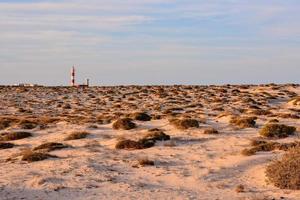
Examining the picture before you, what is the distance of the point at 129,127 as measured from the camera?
92.5 ft

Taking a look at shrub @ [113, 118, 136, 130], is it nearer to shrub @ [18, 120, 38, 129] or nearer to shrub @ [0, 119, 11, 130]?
shrub @ [18, 120, 38, 129]

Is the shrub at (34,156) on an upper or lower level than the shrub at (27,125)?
lower

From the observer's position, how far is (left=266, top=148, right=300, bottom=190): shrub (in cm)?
1576

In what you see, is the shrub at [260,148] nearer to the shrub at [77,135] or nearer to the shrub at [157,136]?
the shrub at [157,136]

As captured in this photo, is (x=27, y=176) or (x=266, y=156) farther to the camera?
(x=266, y=156)

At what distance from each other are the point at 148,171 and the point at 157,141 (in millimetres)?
5291

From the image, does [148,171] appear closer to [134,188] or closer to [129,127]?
[134,188]

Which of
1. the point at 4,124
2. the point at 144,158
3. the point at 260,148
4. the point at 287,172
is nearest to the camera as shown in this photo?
the point at 287,172

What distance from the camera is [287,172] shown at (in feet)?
52.1

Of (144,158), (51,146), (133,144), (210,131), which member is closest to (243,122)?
(210,131)

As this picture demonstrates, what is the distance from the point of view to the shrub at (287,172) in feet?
51.7

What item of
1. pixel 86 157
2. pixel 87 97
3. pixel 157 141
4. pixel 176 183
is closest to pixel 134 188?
pixel 176 183

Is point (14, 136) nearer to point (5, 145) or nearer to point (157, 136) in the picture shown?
point (5, 145)

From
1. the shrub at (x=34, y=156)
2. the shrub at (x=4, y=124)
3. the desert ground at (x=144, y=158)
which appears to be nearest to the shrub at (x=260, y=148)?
the desert ground at (x=144, y=158)
